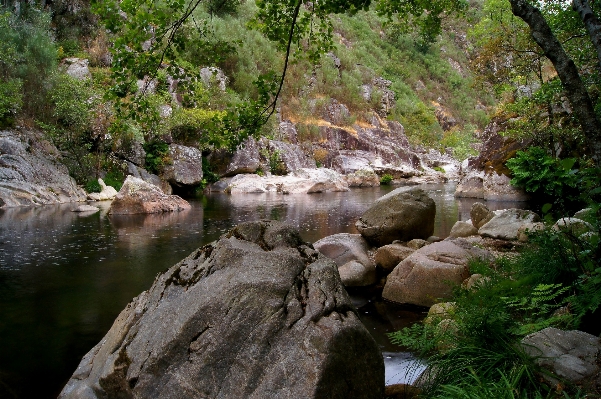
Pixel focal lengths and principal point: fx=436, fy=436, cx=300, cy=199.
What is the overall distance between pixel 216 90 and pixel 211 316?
105ft

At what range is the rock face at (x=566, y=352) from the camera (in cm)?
264

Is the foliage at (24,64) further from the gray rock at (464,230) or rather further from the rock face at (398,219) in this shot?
the gray rock at (464,230)

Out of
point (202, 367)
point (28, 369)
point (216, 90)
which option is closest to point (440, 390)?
point (202, 367)

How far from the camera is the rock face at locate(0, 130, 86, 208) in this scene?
19.9 meters

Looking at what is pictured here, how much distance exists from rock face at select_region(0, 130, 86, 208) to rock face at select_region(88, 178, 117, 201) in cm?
48

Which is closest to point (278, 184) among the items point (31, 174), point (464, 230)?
point (31, 174)

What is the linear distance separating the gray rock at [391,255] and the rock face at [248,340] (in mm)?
4803

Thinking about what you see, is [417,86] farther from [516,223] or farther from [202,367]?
[202,367]

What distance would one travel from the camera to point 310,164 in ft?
119

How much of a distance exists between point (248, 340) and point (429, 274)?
4242 mm

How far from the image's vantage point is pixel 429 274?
6.43 metres

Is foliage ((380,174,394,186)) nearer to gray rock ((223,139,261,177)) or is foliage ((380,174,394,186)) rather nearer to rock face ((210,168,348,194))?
rock face ((210,168,348,194))

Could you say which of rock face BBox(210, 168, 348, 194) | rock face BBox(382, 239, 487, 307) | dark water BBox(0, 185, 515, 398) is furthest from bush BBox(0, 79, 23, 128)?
rock face BBox(382, 239, 487, 307)

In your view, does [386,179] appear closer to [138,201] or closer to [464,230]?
[138,201]
